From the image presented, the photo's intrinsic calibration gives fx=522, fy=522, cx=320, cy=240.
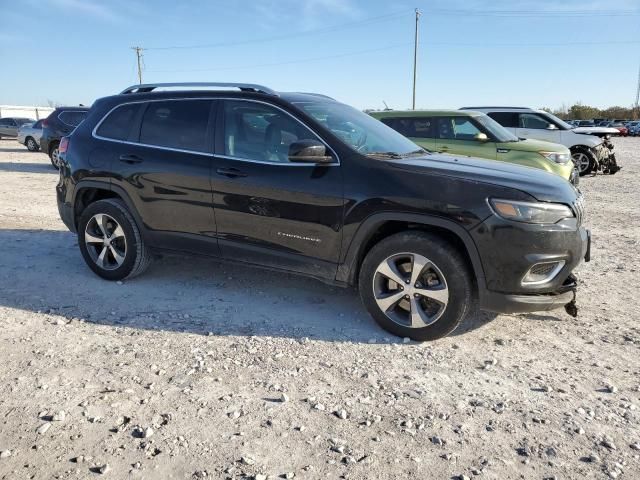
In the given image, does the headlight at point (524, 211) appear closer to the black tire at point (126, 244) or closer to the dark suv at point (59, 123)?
the black tire at point (126, 244)

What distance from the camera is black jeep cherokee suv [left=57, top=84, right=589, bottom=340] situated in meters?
3.56

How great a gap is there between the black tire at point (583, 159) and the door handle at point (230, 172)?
42.6 ft

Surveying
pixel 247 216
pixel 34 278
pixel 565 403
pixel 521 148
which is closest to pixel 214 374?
pixel 247 216

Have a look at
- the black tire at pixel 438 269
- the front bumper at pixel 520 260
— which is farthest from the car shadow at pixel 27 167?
Answer: the front bumper at pixel 520 260

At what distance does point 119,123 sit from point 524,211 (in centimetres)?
376

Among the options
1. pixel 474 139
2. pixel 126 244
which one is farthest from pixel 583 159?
pixel 126 244

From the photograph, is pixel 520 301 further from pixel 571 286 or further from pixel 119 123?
pixel 119 123

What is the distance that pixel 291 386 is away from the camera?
3.19 meters

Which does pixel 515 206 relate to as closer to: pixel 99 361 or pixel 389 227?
pixel 389 227

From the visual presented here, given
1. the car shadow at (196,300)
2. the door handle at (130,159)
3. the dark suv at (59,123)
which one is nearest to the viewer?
the car shadow at (196,300)

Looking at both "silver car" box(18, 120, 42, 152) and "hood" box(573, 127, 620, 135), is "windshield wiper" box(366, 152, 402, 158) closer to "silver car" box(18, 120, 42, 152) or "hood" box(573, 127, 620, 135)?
"hood" box(573, 127, 620, 135)

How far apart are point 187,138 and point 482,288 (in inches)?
110

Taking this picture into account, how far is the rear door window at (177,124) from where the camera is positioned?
456 cm

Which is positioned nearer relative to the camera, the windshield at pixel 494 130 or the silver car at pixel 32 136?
the windshield at pixel 494 130
